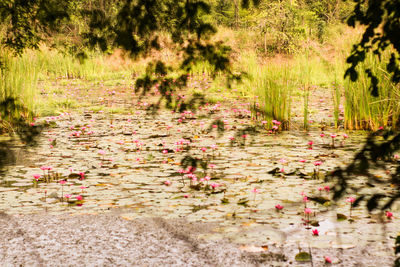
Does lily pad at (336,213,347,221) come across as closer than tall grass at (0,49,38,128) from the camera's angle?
Yes

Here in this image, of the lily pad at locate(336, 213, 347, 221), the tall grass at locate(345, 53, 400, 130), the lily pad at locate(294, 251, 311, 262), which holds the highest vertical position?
the tall grass at locate(345, 53, 400, 130)

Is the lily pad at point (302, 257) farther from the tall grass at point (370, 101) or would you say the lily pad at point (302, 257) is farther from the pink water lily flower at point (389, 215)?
the tall grass at point (370, 101)

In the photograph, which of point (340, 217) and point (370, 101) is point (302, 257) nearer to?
point (340, 217)

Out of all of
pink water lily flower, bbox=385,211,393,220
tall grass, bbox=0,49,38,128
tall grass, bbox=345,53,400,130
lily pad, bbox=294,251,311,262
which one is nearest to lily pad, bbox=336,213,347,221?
pink water lily flower, bbox=385,211,393,220

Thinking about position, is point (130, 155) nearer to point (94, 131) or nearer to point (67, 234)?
point (94, 131)

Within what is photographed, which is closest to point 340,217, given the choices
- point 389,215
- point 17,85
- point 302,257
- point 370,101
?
point 389,215

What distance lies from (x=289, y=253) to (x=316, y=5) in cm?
2400

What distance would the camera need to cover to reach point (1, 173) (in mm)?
4625

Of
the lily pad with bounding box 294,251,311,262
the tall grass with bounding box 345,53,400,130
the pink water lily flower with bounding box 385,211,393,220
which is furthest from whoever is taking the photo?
the tall grass with bounding box 345,53,400,130

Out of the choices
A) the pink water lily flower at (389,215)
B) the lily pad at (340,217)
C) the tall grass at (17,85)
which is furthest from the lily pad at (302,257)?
the tall grass at (17,85)

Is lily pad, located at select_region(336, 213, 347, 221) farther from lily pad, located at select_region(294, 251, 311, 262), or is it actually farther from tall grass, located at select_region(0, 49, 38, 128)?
tall grass, located at select_region(0, 49, 38, 128)

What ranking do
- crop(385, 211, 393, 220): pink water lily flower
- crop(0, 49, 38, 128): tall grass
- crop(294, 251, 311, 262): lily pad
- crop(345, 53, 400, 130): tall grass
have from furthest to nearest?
1. crop(0, 49, 38, 128): tall grass
2. crop(345, 53, 400, 130): tall grass
3. crop(385, 211, 393, 220): pink water lily flower
4. crop(294, 251, 311, 262): lily pad

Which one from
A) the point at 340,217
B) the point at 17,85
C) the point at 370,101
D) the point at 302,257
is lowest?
the point at 302,257

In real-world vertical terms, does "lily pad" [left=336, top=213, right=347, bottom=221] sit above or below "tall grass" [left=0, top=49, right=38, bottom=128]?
below
